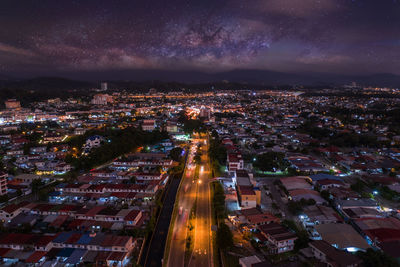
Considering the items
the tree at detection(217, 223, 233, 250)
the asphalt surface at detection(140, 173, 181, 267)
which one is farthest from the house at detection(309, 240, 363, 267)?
the asphalt surface at detection(140, 173, 181, 267)

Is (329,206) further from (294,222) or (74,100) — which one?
(74,100)

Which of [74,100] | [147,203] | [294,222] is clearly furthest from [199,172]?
[74,100]

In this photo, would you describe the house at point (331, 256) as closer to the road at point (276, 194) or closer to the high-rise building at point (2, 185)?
the road at point (276, 194)

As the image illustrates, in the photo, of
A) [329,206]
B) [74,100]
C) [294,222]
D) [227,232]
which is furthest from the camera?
[74,100]

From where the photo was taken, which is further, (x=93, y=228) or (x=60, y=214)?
(x=60, y=214)

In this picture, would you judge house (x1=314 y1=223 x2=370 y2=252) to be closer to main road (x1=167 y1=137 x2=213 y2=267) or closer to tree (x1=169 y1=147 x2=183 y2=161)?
main road (x1=167 y1=137 x2=213 y2=267)

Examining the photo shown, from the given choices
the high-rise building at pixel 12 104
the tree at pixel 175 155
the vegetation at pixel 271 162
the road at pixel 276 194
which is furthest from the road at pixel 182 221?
the high-rise building at pixel 12 104
